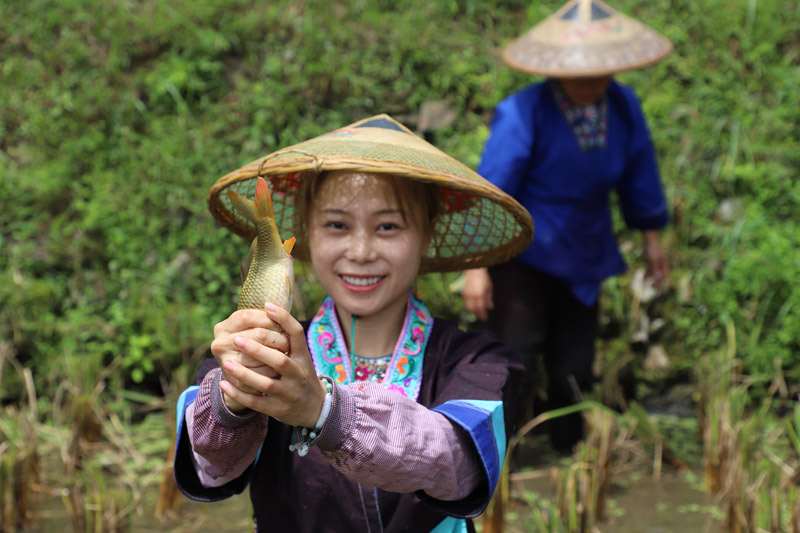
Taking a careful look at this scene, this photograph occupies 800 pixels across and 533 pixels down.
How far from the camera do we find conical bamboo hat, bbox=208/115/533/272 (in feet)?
4.66

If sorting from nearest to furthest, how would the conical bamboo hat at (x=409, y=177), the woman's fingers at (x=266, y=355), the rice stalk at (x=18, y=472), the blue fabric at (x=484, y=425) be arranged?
the woman's fingers at (x=266, y=355)
the blue fabric at (x=484, y=425)
the conical bamboo hat at (x=409, y=177)
the rice stalk at (x=18, y=472)

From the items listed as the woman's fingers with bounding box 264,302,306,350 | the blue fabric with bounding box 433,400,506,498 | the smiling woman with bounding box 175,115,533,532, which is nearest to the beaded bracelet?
the smiling woman with bounding box 175,115,533,532

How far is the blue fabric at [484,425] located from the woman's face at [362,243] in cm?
27

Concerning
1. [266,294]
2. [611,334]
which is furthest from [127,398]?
[266,294]

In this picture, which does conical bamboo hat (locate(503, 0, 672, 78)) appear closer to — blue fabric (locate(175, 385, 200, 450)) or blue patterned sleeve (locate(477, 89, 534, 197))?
blue patterned sleeve (locate(477, 89, 534, 197))

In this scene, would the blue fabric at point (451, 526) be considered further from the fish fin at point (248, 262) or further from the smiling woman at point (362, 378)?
the fish fin at point (248, 262)

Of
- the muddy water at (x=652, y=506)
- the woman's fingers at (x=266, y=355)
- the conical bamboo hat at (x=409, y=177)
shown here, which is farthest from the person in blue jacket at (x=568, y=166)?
the woman's fingers at (x=266, y=355)

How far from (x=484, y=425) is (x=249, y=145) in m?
3.80

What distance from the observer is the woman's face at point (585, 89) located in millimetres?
3117

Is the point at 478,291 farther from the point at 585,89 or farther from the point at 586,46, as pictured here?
the point at 586,46

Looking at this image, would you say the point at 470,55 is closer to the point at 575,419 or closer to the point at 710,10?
the point at 710,10

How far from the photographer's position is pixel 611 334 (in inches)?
167

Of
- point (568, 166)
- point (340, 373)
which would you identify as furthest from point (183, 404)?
point (568, 166)

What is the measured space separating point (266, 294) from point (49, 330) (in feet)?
11.7
